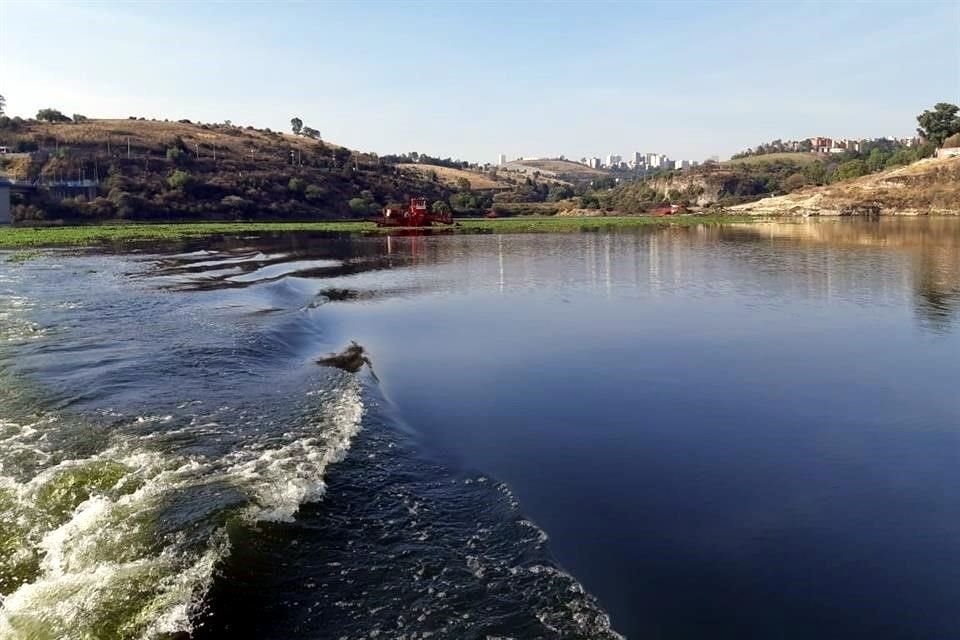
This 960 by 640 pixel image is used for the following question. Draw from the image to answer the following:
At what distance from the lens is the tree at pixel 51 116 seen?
482ft

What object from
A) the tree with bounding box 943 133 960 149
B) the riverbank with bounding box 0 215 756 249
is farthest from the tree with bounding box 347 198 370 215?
the tree with bounding box 943 133 960 149

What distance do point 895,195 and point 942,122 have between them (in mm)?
32530

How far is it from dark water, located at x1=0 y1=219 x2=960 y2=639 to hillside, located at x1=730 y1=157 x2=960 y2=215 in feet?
332

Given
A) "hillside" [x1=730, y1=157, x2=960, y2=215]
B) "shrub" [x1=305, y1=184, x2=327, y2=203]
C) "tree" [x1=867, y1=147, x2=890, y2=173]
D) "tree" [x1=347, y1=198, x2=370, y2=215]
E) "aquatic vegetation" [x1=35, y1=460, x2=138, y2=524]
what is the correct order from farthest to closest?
"tree" [x1=867, y1=147, x2=890, y2=173]
"tree" [x1=347, y1=198, x2=370, y2=215]
"shrub" [x1=305, y1=184, x2=327, y2=203]
"hillside" [x1=730, y1=157, x2=960, y2=215]
"aquatic vegetation" [x1=35, y1=460, x2=138, y2=524]

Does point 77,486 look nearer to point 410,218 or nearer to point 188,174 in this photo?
point 410,218

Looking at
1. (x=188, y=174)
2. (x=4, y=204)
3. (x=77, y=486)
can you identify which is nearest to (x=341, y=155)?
(x=188, y=174)

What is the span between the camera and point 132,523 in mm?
9438

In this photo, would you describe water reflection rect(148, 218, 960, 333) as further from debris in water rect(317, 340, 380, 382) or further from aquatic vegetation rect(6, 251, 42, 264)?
debris in water rect(317, 340, 380, 382)

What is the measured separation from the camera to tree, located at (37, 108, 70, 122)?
5779 inches

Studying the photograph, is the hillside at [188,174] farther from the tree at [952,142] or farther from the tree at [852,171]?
the tree at [952,142]

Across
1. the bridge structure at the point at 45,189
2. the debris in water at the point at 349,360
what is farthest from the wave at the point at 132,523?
the bridge structure at the point at 45,189

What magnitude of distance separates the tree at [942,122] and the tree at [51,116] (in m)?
173

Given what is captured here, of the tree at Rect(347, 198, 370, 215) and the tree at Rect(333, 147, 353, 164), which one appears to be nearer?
the tree at Rect(347, 198, 370, 215)

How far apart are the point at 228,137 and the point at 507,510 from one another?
533ft
